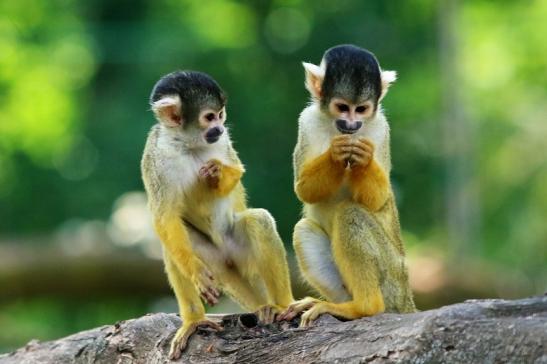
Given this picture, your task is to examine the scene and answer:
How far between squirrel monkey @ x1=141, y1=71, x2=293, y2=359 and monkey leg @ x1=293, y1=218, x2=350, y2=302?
0.44ft

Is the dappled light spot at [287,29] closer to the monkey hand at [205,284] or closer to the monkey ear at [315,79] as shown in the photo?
the monkey ear at [315,79]

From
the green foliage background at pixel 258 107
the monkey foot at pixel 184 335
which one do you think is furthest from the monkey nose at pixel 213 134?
the green foliage background at pixel 258 107

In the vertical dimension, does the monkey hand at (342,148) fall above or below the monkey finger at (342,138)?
below

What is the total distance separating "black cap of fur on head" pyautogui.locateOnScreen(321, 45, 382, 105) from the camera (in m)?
5.65

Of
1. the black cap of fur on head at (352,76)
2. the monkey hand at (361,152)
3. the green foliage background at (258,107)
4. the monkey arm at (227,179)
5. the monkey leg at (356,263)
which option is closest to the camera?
the monkey leg at (356,263)

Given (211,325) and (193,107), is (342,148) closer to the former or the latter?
(193,107)

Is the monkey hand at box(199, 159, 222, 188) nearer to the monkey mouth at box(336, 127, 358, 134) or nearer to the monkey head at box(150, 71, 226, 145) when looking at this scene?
the monkey head at box(150, 71, 226, 145)

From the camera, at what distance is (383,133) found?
5895 millimetres

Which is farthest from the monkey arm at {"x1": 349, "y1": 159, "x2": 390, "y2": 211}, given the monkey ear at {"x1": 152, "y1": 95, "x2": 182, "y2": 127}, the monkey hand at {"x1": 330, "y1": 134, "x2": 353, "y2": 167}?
the monkey ear at {"x1": 152, "y1": 95, "x2": 182, "y2": 127}

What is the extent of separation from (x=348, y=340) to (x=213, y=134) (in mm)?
1550

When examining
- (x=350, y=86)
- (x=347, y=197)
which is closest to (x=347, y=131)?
(x=350, y=86)

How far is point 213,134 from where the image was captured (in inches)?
234

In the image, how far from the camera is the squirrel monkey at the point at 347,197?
5.49m

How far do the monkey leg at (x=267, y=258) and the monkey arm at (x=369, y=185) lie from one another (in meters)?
0.52
